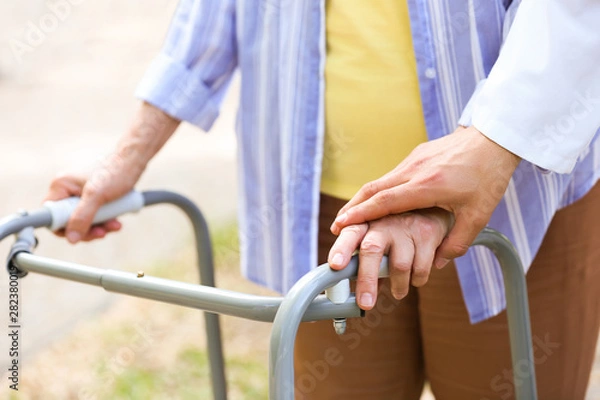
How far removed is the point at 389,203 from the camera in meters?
0.91

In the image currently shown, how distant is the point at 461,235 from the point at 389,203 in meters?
0.10

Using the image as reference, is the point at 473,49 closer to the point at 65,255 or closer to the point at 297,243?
the point at 297,243

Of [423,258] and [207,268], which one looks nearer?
Answer: [423,258]

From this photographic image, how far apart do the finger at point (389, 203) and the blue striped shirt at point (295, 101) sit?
14cm

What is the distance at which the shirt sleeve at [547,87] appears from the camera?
3.07 ft

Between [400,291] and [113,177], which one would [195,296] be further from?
[113,177]

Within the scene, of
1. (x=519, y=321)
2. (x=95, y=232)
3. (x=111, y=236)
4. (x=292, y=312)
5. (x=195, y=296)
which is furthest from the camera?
(x=111, y=236)

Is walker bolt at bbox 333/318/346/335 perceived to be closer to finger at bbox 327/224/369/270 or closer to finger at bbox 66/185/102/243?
finger at bbox 327/224/369/270

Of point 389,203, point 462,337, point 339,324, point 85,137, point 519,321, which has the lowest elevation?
point 85,137

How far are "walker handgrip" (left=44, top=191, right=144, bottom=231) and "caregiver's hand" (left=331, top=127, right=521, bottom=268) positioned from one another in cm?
50

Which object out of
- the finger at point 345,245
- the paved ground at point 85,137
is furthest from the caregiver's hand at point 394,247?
the paved ground at point 85,137

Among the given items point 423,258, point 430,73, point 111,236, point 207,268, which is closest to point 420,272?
point 423,258

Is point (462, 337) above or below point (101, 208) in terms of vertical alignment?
below

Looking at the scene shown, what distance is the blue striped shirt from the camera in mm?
1104
